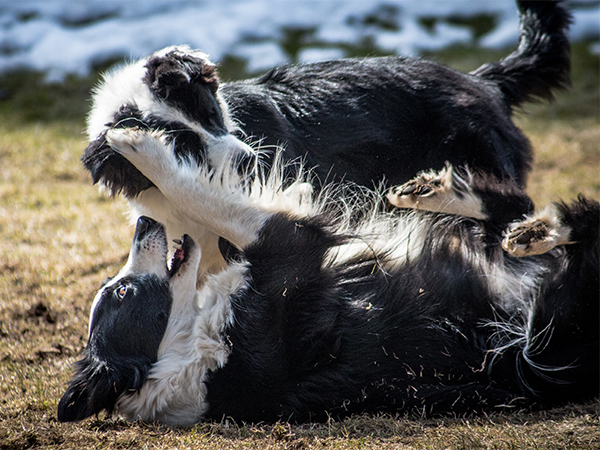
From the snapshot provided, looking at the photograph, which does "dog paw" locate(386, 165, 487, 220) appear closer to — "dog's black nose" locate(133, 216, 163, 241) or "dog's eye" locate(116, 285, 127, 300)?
"dog's black nose" locate(133, 216, 163, 241)

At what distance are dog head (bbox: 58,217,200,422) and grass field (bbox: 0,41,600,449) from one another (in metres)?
0.16

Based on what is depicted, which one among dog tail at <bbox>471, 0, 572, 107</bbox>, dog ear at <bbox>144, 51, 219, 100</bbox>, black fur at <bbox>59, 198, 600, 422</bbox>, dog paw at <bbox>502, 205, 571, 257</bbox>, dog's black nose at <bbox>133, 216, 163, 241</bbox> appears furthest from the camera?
dog tail at <bbox>471, 0, 572, 107</bbox>

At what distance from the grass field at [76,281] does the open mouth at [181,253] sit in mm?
727

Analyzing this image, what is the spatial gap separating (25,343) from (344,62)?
2559 millimetres

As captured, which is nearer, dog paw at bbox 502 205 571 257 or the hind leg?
the hind leg

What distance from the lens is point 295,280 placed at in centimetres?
254

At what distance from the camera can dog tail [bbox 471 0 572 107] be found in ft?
12.3

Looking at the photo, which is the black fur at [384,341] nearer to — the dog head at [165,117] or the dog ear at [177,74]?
the dog head at [165,117]

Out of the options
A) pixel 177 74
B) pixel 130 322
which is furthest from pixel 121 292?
pixel 177 74

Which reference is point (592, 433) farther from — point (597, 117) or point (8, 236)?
point (597, 117)

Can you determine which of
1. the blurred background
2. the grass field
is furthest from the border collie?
the blurred background

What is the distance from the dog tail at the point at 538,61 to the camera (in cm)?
376

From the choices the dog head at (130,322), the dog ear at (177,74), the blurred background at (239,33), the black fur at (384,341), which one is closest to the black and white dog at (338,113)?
the dog ear at (177,74)

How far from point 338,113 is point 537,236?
4.60 feet
